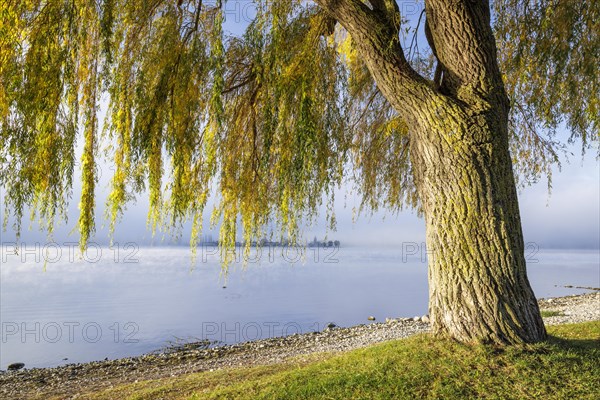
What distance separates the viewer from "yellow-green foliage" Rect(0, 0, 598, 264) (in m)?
4.20

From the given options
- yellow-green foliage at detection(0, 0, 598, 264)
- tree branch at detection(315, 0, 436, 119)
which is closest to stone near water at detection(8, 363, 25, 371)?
yellow-green foliage at detection(0, 0, 598, 264)

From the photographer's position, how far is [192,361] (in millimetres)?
7805

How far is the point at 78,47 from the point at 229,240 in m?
2.93

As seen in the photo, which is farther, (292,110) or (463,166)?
(292,110)

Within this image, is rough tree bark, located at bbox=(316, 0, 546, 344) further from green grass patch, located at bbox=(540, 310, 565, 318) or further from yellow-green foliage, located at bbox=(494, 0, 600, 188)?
green grass patch, located at bbox=(540, 310, 565, 318)

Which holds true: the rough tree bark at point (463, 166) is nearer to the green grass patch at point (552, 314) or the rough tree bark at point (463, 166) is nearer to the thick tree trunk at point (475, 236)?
the thick tree trunk at point (475, 236)

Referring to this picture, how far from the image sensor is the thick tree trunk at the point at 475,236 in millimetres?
3809

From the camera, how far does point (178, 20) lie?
5273mm

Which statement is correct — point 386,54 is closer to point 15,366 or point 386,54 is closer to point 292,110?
point 292,110

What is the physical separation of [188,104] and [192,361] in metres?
4.69

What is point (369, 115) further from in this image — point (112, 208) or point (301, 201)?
point (112, 208)

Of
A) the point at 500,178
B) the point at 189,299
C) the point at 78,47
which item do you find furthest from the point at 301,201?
the point at 189,299

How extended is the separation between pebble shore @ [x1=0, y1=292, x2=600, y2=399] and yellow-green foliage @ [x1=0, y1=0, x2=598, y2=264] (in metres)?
2.24

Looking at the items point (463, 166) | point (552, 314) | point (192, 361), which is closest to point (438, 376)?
point (463, 166)
